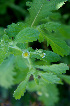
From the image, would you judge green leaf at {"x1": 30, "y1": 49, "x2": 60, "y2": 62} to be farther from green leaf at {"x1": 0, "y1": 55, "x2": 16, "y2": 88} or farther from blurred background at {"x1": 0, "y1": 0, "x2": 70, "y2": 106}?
blurred background at {"x1": 0, "y1": 0, "x2": 70, "y2": 106}

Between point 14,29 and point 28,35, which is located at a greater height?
point 14,29

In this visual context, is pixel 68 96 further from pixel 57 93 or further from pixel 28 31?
pixel 28 31

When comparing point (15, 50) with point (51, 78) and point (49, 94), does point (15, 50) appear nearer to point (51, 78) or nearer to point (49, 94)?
point (51, 78)

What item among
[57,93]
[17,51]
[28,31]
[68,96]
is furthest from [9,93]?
[28,31]

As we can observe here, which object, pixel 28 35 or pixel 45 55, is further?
pixel 45 55

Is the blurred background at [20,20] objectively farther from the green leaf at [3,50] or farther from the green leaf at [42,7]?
the green leaf at [3,50]

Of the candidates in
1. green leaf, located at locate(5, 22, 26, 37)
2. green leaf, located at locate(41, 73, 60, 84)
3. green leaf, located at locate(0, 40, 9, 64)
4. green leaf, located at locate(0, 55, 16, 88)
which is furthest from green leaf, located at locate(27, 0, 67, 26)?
green leaf, located at locate(0, 55, 16, 88)

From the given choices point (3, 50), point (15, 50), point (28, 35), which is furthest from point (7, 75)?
point (28, 35)

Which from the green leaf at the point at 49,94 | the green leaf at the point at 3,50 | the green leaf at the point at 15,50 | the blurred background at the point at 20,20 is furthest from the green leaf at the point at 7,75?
the green leaf at the point at 3,50
